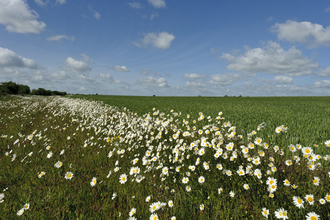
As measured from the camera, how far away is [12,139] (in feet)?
23.5

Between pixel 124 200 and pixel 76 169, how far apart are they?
190 centimetres

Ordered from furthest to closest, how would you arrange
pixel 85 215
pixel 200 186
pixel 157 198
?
pixel 200 186
pixel 157 198
pixel 85 215

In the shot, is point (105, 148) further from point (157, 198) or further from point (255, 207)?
point (255, 207)

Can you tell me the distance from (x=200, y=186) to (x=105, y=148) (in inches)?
139

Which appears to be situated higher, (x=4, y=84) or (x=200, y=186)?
(x=4, y=84)

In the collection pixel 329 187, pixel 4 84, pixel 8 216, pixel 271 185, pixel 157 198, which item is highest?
pixel 4 84

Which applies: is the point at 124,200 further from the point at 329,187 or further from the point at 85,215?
the point at 329,187

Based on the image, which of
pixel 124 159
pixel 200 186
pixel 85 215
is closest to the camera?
pixel 85 215

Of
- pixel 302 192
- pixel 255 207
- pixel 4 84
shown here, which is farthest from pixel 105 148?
pixel 4 84

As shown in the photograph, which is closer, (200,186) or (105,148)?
(200,186)

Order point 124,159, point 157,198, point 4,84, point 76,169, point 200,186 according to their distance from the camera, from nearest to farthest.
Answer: point 157,198 < point 200,186 < point 76,169 < point 124,159 < point 4,84

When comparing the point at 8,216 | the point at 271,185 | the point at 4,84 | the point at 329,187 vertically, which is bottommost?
the point at 8,216

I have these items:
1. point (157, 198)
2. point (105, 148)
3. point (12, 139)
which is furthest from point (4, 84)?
point (157, 198)

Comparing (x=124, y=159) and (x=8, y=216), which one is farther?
(x=124, y=159)
